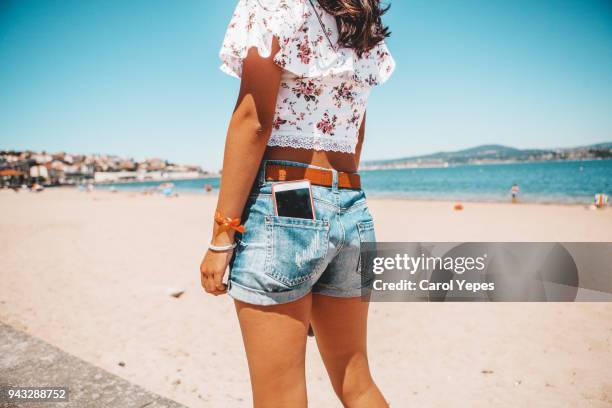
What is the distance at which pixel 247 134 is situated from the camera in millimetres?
959

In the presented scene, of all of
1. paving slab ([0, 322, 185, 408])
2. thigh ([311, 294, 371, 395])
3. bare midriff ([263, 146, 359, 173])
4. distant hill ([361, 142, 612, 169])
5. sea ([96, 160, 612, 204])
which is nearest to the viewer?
bare midriff ([263, 146, 359, 173])

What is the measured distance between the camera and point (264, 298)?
94 cm

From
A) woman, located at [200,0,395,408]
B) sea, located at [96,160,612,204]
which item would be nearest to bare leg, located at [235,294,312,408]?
woman, located at [200,0,395,408]

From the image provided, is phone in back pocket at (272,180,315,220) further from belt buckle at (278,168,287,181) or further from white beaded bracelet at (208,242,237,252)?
white beaded bracelet at (208,242,237,252)

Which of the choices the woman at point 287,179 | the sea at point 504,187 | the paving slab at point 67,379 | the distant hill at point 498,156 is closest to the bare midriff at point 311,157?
the woman at point 287,179

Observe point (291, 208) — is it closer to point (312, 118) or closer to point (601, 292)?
point (312, 118)

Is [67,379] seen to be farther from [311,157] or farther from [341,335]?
[311,157]

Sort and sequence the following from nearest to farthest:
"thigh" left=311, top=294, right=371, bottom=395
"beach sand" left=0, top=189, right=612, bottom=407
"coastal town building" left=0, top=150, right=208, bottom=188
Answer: "thigh" left=311, top=294, right=371, bottom=395
"beach sand" left=0, top=189, right=612, bottom=407
"coastal town building" left=0, top=150, right=208, bottom=188

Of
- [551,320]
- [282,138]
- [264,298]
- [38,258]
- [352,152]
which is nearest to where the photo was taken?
[264,298]

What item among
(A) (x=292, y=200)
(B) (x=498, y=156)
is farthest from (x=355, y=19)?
(B) (x=498, y=156)

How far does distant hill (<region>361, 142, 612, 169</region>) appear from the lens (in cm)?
10244

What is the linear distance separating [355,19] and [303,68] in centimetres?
25

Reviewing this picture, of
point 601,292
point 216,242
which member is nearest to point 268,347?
point 216,242

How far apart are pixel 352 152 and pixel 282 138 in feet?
0.89
